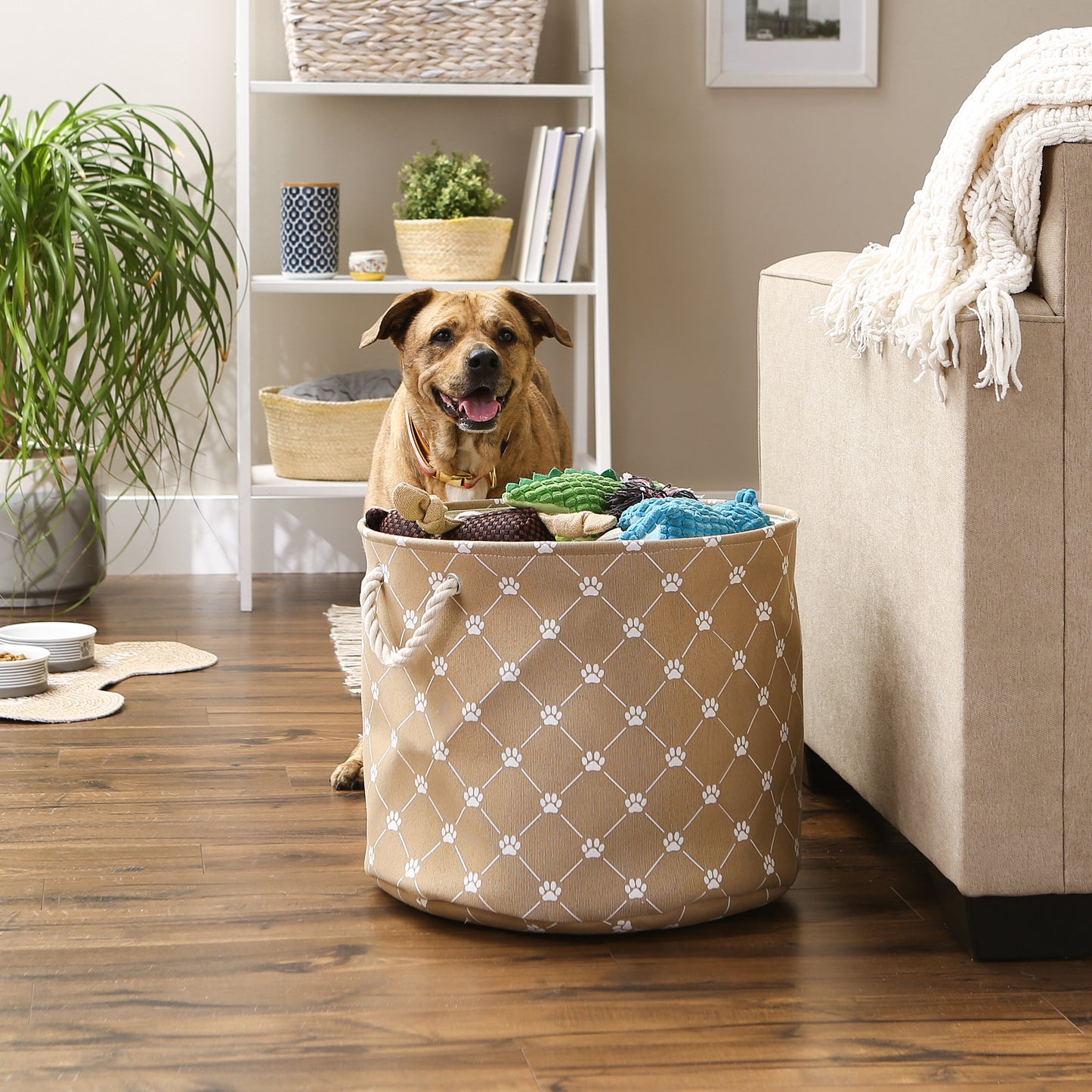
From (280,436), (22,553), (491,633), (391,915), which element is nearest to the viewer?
(491,633)

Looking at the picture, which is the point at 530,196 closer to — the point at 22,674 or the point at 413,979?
the point at 22,674

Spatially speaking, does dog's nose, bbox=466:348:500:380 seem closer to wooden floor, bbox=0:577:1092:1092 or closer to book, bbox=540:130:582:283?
wooden floor, bbox=0:577:1092:1092

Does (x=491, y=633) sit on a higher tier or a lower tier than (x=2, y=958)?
higher

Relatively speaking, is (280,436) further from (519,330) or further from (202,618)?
(519,330)

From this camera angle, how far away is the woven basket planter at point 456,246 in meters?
2.84

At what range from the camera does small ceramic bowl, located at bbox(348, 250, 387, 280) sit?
287 cm

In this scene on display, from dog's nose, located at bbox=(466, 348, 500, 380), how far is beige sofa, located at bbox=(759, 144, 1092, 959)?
85 cm

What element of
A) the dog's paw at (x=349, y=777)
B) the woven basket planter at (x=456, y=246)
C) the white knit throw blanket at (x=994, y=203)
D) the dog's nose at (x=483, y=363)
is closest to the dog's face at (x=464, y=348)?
the dog's nose at (x=483, y=363)

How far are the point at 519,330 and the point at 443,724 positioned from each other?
3.43 feet

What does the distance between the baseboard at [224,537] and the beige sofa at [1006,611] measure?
2.11 meters

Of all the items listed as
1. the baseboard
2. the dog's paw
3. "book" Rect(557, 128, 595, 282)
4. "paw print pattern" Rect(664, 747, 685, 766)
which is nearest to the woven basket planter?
"book" Rect(557, 128, 595, 282)

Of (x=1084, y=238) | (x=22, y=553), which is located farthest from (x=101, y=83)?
(x=1084, y=238)

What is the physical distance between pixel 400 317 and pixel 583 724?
1.08 m

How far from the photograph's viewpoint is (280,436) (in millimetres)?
2934
